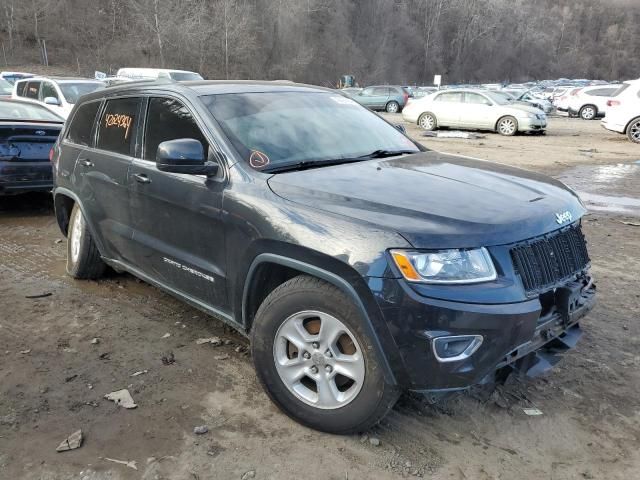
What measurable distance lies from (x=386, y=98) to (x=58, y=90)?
20.6 meters

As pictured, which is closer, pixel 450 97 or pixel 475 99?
pixel 475 99

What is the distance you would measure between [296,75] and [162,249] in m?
64.8

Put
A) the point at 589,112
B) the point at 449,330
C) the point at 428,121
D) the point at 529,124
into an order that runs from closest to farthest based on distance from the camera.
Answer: the point at 449,330, the point at 529,124, the point at 428,121, the point at 589,112

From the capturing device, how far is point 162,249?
3.70 metres

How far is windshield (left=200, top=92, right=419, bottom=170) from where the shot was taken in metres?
3.34

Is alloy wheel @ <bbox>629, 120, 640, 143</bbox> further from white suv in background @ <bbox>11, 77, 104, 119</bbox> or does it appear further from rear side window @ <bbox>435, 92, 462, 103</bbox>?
white suv in background @ <bbox>11, 77, 104, 119</bbox>

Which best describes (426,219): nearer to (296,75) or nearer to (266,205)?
(266,205)

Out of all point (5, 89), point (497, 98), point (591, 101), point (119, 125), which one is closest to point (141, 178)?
point (119, 125)

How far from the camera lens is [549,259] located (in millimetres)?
2793

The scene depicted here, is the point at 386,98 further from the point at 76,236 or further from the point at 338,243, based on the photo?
the point at 338,243

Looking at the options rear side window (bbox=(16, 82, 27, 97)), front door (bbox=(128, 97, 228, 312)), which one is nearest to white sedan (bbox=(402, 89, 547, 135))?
rear side window (bbox=(16, 82, 27, 97))

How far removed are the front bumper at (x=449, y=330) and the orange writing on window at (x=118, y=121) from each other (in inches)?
98.5

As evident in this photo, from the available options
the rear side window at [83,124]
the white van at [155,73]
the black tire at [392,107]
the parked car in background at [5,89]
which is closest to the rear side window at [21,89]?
the parked car in background at [5,89]

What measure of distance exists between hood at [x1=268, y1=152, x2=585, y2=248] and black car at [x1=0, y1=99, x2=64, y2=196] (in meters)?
5.26
